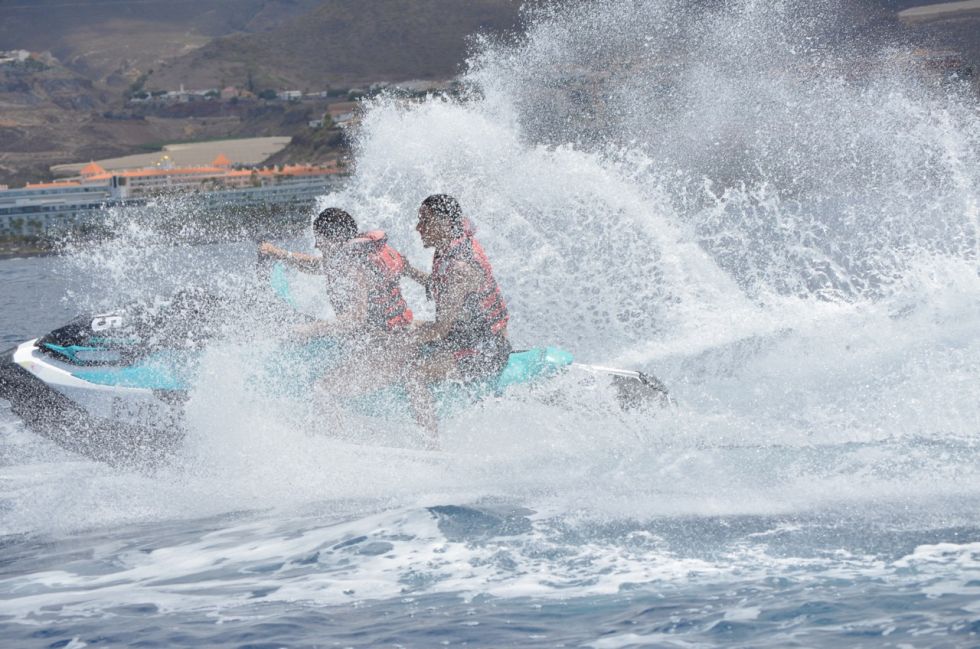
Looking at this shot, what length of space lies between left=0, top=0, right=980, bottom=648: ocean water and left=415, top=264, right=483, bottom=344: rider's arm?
0.55 meters

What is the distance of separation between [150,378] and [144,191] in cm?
9863

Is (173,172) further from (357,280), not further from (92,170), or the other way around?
(357,280)

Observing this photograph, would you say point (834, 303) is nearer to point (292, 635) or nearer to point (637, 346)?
point (637, 346)

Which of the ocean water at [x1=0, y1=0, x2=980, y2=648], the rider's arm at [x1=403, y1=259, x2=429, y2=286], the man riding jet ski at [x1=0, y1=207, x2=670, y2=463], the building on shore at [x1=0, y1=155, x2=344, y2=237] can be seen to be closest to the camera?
the ocean water at [x1=0, y1=0, x2=980, y2=648]

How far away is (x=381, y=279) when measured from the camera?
6.63 metres

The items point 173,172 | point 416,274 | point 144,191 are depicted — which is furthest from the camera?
point 173,172

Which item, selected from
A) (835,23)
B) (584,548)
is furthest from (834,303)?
(835,23)

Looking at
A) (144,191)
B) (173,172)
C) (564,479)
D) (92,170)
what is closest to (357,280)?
(564,479)

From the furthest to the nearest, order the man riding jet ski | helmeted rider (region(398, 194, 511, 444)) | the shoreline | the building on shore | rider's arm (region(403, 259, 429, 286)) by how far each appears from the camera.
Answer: the building on shore
the shoreline
rider's arm (region(403, 259, 429, 286))
the man riding jet ski
helmeted rider (region(398, 194, 511, 444))

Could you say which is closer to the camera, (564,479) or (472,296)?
(564,479)

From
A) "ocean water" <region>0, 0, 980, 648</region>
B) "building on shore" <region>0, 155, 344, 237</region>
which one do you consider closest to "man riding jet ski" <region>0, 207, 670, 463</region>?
"ocean water" <region>0, 0, 980, 648</region>

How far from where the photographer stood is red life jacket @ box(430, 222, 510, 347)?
6.56 meters

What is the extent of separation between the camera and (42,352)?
702cm

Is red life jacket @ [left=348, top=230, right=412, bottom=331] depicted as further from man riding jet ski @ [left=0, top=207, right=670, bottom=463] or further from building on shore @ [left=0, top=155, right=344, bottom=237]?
building on shore @ [left=0, top=155, right=344, bottom=237]
